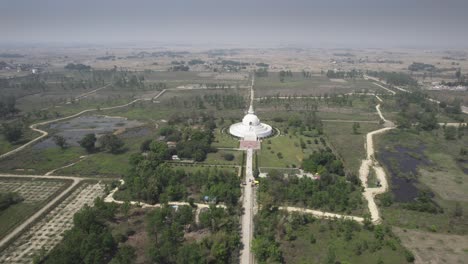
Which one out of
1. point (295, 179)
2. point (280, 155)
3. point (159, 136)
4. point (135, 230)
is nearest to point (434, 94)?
point (280, 155)

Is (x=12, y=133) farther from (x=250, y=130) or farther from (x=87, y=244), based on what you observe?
(x=250, y=130)

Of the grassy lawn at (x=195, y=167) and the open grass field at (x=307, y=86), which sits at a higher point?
the open grass field at (x=307, y=86)

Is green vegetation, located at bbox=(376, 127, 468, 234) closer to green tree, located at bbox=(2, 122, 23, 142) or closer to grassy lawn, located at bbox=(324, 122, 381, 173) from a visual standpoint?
grassy lawn, located at bbox=(324, 122, 381, 173)

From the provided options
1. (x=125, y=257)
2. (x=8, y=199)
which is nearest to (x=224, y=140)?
(x=8, y=199)

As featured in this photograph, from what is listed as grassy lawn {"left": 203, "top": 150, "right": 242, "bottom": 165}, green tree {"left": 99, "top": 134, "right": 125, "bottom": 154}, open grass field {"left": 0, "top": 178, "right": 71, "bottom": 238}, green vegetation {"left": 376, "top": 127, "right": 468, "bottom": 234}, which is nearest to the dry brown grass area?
green vegetation {"left": 376, "top": 127, "right": 468, "bottom": 234}

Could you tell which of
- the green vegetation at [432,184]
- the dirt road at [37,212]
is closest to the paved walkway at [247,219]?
the green vegetation at [432,184]

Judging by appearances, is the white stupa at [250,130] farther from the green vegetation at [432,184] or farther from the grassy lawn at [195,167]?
the green vegetation at [432,184]
